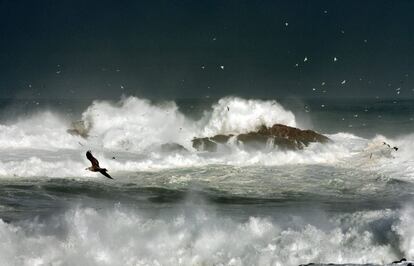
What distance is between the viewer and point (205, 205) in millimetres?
20422

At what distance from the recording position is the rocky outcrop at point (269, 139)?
37688 mm

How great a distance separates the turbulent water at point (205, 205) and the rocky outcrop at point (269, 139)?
103cm

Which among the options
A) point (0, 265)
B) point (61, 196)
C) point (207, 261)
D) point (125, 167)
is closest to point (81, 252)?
point (0, 265)

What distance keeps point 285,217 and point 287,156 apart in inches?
654

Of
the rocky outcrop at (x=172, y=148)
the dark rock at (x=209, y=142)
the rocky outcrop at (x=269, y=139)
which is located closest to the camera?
the rocky outcrop at (x=172, y=148)

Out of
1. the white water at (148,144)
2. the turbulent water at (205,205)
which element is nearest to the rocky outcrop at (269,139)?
the white water at (148,144)

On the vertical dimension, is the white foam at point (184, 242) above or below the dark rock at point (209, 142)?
below

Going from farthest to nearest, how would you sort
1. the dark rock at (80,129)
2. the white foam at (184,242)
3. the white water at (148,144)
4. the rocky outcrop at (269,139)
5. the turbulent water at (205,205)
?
the dark rock at (80,129)
the rocky outcrop at (269,139)
the white water at (148,144)
the turbulent water at (205,205)
the white foam at (184,242)

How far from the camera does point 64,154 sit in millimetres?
33312

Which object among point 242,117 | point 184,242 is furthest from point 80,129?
point 184,242

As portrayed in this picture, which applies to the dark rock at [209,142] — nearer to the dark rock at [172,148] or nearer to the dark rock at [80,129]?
the dark rock at [172,148]

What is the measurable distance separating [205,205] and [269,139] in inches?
746

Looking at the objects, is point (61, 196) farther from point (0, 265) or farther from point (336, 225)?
point (336, 225)

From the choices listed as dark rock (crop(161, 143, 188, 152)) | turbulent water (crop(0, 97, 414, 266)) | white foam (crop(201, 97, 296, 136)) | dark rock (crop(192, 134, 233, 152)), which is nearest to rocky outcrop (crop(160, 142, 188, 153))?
dark rock (crop(161, 143, 188, 152))
